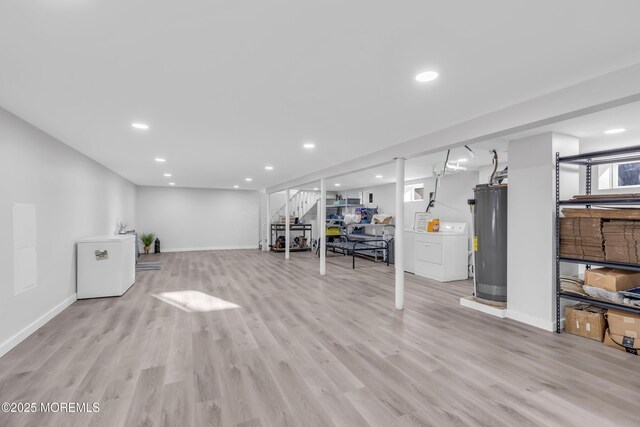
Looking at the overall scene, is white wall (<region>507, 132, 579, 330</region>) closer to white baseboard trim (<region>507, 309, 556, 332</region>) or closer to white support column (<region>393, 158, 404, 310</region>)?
white baseboard trim (<region>507, 309, 556, 332</region>)

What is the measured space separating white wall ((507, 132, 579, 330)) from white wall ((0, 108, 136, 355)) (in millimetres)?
5343

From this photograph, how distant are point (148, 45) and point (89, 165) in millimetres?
4596

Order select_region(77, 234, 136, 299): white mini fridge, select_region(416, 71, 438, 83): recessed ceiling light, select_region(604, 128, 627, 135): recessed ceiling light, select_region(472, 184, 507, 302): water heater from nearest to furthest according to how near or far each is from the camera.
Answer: select_region(416, 71, 438, 83): recessed ceiling light, select_region(604, 128, 627, 135): recessed ceiling light, select_region(472, 184, 507, 302): water heater, select_region(77, 234, 136, 299): white mini fridge

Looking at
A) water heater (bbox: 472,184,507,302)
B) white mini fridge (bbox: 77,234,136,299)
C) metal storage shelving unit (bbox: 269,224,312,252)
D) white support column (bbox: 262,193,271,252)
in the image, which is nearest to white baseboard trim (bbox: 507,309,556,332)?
water heater (bbox: 472,184,507,302)

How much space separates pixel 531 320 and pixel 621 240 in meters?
1.24

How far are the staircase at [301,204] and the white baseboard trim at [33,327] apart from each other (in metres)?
8.14

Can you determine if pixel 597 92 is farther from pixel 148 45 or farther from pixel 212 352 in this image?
pixel 212 352

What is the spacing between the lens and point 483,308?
396 centimetres

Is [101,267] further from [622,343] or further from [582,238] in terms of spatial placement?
[622,343]

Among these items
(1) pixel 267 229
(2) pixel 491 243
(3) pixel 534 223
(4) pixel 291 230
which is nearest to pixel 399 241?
(2) pixel 491 243

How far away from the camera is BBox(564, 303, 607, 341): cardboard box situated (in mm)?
3016

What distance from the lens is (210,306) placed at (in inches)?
164

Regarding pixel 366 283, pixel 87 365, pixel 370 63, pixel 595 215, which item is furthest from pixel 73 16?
pixel 366 283

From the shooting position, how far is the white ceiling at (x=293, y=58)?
1.43 metres
